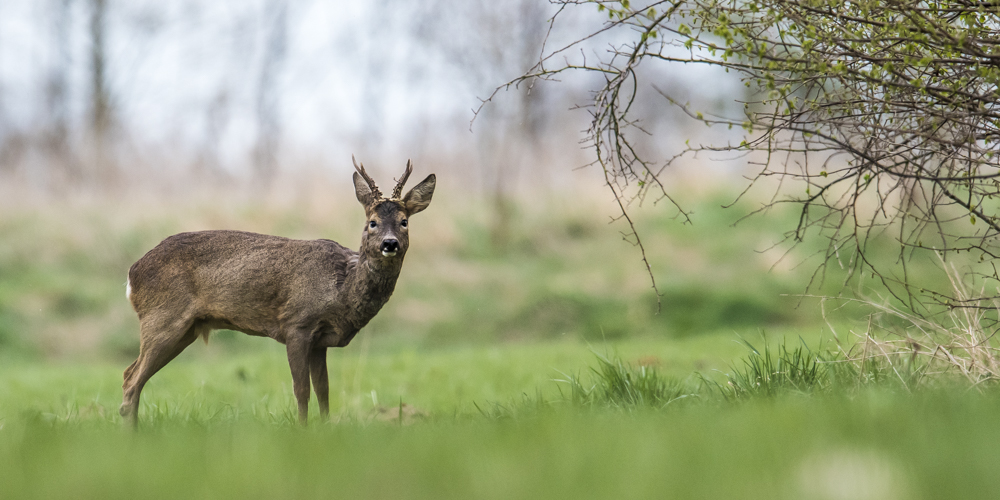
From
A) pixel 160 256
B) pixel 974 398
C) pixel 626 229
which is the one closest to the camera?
pixel 974 398

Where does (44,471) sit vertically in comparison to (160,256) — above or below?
below

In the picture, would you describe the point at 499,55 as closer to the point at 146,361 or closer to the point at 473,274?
the point at 473,274

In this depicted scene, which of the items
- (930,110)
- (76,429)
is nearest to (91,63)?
(76,429)

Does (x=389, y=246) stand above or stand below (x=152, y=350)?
above

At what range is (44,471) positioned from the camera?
244 centimetres

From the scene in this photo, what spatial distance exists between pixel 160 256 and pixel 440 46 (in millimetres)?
10686

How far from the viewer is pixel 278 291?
5.55 m

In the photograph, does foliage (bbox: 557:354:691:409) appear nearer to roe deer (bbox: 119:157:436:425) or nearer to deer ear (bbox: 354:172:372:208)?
roe deer (bbox: 119:157:436:425)

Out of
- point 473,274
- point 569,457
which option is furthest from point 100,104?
point 569,457

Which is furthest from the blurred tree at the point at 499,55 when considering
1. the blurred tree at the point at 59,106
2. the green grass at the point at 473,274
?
the blurred tree at the point at 59,106

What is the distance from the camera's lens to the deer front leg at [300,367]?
535 cm

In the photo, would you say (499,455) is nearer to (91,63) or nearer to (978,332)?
(978,332)

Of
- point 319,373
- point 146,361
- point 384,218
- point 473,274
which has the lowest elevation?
point 319,373

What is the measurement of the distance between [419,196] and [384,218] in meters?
0.31
